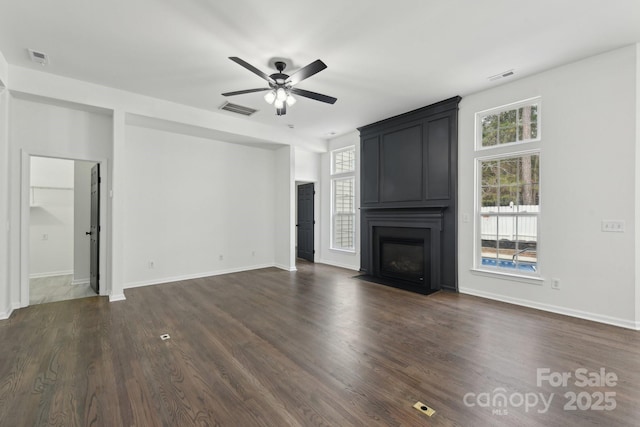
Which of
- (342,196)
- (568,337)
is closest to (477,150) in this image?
(568,337)

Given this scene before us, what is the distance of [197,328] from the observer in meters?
3.33

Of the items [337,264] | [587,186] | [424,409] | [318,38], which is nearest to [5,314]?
[424,409]

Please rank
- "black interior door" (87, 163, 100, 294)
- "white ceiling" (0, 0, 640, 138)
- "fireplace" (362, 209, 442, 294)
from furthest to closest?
1. "fireplace" (362, 209, 442, 294)
2. "black interior door" (87, 163, 100, 294)
3. "white ceiling" (0, 0, 640, 138)

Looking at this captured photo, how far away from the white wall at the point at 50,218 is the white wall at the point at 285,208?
4.36 metres

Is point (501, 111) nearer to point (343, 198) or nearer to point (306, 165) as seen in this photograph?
point (343, 198)

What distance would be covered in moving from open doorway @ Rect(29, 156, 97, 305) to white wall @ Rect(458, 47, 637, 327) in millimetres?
7281

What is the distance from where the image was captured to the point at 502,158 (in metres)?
4.34

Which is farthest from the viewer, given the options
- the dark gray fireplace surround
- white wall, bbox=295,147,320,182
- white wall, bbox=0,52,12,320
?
white wall, bbox=295,147,320,182

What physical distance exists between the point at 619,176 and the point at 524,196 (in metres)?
0.97

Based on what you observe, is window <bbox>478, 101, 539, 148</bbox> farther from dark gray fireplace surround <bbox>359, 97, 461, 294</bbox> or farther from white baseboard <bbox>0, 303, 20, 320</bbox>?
white baseboard <bbox>0, 303, 20, 320</bbox>

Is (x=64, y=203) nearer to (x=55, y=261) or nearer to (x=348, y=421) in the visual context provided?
(x=55, y=261)

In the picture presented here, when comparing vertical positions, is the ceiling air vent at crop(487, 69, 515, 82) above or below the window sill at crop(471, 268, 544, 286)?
above

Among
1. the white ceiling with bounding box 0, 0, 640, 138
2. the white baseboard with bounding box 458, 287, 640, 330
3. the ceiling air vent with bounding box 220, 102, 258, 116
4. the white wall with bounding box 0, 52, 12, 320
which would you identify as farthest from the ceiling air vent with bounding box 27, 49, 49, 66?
the white baseboard with bounding box 458, 287, 640, 330

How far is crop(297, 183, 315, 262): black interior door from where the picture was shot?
7.74 m
